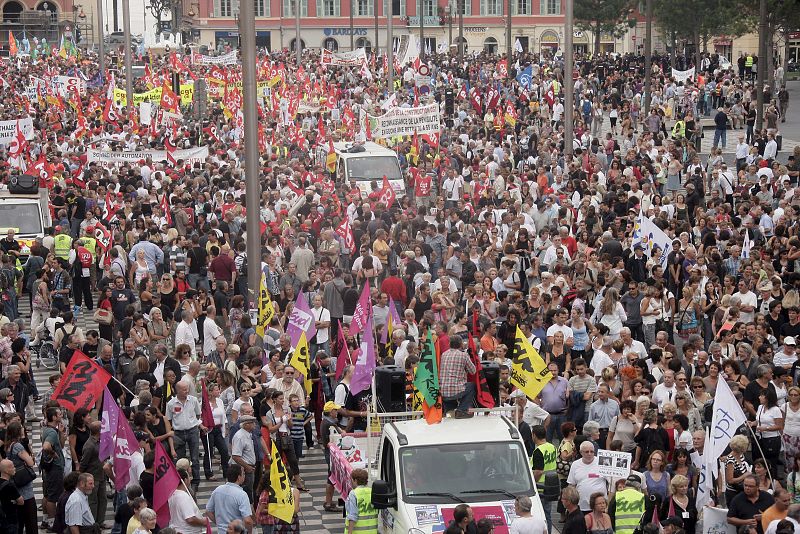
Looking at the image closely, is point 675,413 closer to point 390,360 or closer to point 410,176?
point 390,360

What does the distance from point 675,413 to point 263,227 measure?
42.4ft

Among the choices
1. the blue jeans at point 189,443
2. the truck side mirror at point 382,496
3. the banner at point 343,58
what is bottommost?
the blue jeans at point 189,443

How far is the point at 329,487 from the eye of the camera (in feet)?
49.3

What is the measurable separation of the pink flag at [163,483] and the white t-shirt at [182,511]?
0.17 feet

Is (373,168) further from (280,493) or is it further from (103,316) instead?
(280,493)

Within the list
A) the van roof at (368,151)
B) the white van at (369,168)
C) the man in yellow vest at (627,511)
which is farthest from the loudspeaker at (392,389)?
the van roof at (368,151)

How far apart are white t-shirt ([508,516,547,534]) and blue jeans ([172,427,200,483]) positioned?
16.9ft

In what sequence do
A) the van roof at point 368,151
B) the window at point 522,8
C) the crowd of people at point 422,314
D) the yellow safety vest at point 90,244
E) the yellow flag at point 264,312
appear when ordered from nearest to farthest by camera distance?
the crowd of people at point 422,314 → the yellow flag at point 264,312 → the yellow safety vest at point 90,244 → the van roof at point 368,151 → the window at point 522,8

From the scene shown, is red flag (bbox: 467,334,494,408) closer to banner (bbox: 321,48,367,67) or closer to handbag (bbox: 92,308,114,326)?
handbag (bbox: 92,308,114,326)

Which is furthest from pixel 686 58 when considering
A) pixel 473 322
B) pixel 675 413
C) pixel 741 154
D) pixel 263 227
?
pixel 675 413

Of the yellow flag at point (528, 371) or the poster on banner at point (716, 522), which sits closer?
the poster on banner at point (716, 522)

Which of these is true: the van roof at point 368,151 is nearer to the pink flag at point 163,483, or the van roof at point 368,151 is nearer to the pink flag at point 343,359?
the pink flag at point 343,359

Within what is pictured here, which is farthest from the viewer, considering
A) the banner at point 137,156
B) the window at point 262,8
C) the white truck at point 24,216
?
the window at point 262,8

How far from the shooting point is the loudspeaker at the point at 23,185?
27.4m
